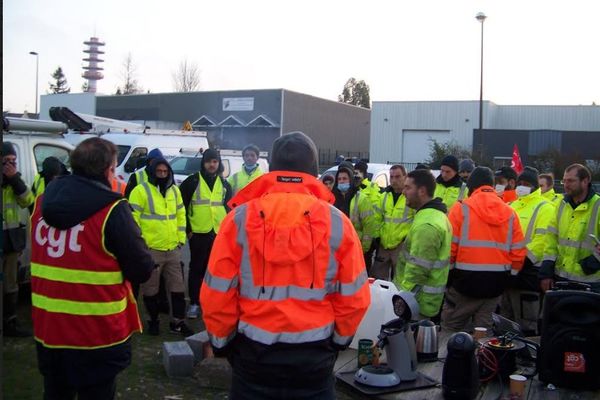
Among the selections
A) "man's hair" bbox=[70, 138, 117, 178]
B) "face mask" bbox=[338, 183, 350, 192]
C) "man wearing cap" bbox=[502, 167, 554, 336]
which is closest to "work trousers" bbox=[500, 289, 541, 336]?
"man wearing cap" bbox=[502, 167, 554, 336]

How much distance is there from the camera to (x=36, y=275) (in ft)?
12.7

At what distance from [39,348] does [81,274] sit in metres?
0.59

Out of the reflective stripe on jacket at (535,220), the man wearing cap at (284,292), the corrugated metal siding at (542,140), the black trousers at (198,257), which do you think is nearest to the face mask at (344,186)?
the black trousers at (198,257)

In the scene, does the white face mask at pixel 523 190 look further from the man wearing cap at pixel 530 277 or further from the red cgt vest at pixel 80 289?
the red cgt vest at pixel 80 289

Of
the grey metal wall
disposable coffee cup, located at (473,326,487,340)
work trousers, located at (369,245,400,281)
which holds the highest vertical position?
the grey metal wall

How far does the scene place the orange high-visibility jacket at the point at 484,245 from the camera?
6.08 metres

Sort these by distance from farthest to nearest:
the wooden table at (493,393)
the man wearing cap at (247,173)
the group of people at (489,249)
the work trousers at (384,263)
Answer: the man wearing cap at (247,173) → the work trousers at (384,263) → the group of people at (489,249) → the wooden table at (493,393)

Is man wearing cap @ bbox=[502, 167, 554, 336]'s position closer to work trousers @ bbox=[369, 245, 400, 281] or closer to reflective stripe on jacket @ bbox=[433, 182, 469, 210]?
reflective stripe on jacket @ bbox=[433, 182, 469, 210]

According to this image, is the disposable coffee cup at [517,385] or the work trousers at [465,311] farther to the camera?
the work trousers at [465,311]

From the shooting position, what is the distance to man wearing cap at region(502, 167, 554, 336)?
24.0ft

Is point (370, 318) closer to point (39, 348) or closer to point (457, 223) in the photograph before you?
point (457, 223)

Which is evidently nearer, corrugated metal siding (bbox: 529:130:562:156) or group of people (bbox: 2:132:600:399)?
group of people (bbox: 2:132:600:399)

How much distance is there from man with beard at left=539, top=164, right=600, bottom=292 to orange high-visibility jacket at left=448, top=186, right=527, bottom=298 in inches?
21.4

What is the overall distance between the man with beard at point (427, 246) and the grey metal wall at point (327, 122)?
41080 millimetres
